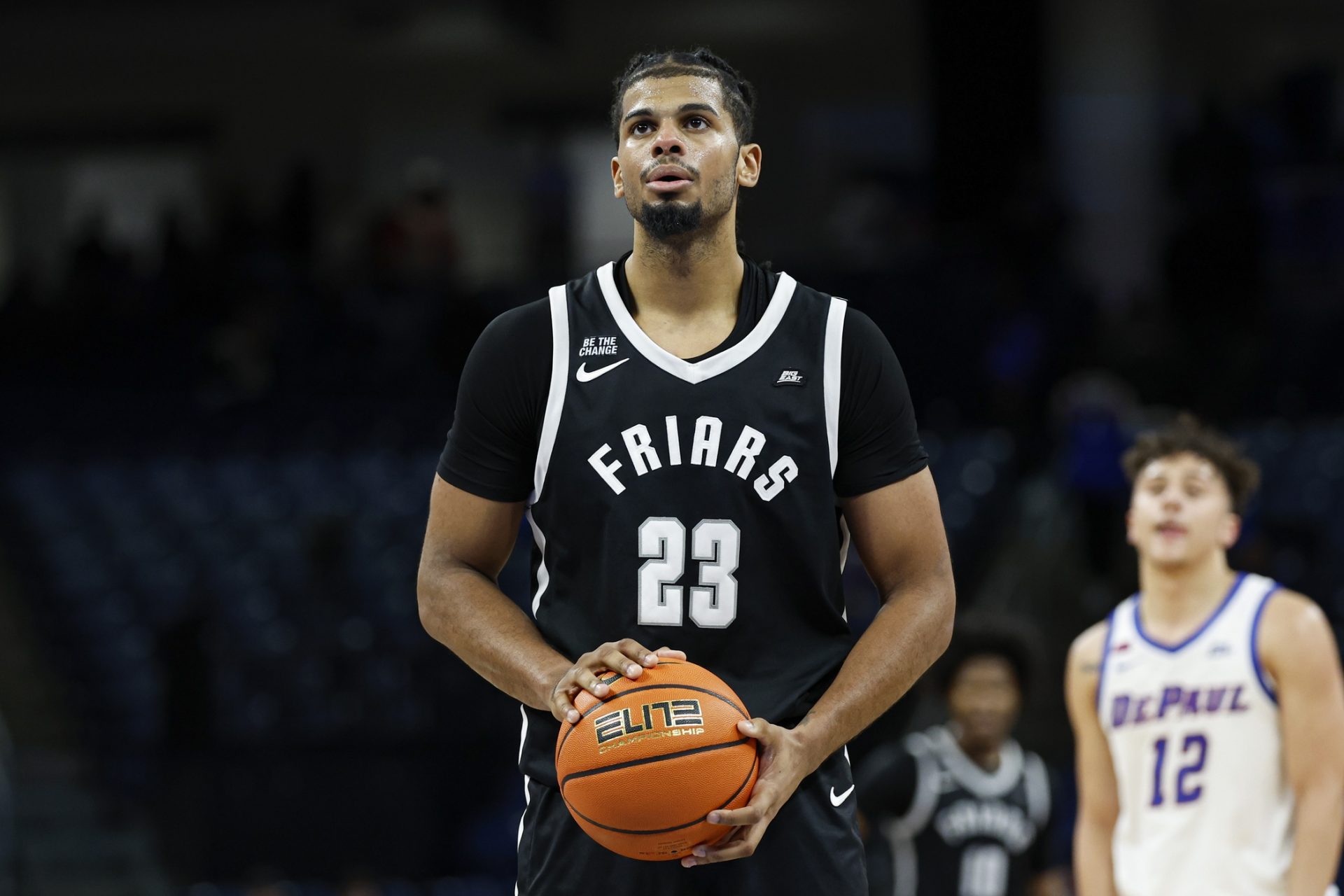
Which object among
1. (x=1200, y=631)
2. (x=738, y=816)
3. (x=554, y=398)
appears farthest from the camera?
(x=1200, y=631)

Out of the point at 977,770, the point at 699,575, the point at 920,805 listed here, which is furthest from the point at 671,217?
the point at 977,770

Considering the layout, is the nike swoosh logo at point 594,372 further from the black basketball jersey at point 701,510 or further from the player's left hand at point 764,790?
the player's left hand at point 764,790

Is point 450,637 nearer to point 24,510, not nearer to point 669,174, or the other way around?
point 669,174

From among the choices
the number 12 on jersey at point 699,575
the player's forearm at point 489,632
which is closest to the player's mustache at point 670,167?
the number 12 on jersey at point 699,575

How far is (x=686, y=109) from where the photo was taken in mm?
2955

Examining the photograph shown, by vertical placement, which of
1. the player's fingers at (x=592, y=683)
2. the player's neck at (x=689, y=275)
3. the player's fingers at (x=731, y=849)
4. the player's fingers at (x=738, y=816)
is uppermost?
the player's neck at (x=689, y=275)

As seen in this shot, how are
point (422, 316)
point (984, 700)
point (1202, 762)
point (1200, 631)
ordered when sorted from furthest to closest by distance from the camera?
point (422, 316) → point (984, 700) → point (1200, 631) → point (1202, 762)

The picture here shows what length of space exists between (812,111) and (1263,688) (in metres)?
13.8

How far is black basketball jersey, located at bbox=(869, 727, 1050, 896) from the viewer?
569 centimetres

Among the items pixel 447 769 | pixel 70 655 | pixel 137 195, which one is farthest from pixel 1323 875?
pixel 137 195

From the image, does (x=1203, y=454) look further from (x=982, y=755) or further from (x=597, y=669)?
(x=597, y=669)

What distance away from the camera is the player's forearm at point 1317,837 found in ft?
14.5

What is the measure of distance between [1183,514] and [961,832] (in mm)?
1472

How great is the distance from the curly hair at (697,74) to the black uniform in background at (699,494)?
33cm
